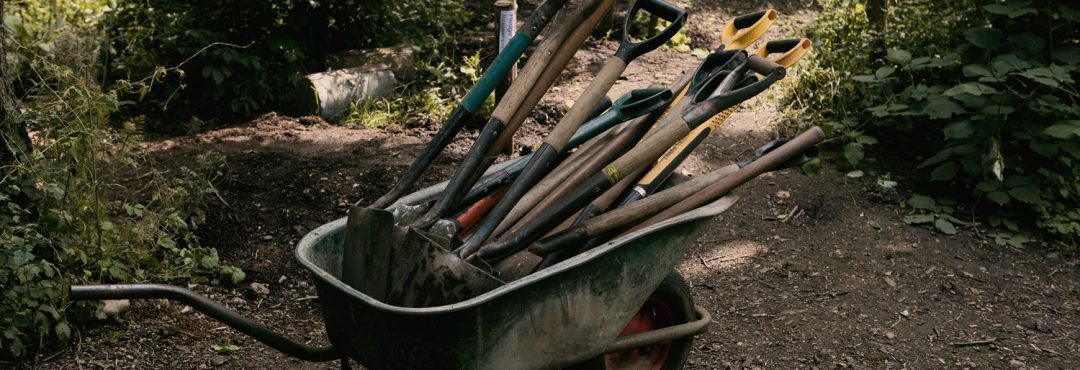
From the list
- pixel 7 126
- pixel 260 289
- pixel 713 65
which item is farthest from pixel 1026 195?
pixel 7 126

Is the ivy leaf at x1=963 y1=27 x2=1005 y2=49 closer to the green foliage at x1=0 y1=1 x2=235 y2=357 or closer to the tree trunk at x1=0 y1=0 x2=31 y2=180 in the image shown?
the green foliage at x1=0 y1=1 x2=235 y2=357

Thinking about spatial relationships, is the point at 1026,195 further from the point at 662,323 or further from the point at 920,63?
the point at 662,323

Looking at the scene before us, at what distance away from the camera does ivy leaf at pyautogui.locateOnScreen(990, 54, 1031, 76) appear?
451cm

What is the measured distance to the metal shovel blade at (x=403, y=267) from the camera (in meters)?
2.41

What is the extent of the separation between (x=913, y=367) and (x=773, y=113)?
2.33 meters

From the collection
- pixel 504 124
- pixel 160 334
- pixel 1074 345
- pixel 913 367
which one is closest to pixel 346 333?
pixel 504 124

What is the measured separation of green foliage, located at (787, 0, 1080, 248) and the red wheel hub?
2050 mm

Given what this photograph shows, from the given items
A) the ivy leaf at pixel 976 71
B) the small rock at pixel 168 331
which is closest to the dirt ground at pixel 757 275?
the small rock at pixel 168 331

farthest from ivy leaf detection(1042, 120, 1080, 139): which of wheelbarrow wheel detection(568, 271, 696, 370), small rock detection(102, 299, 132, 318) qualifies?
small rock detection(102, 299, 132, 318)

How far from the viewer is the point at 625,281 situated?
2615 mm

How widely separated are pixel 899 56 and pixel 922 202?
0.83m

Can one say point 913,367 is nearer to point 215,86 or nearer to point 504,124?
point 504,124

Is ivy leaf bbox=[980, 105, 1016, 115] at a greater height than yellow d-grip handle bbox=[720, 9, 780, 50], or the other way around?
yellow d-grip handle bbox=[720, 9, 780, 50]

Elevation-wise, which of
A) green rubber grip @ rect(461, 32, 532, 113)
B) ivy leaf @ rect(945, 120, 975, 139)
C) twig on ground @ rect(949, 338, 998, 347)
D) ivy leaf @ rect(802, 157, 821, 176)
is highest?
green rubber grip @ rect(461, 32, 532, 113)
